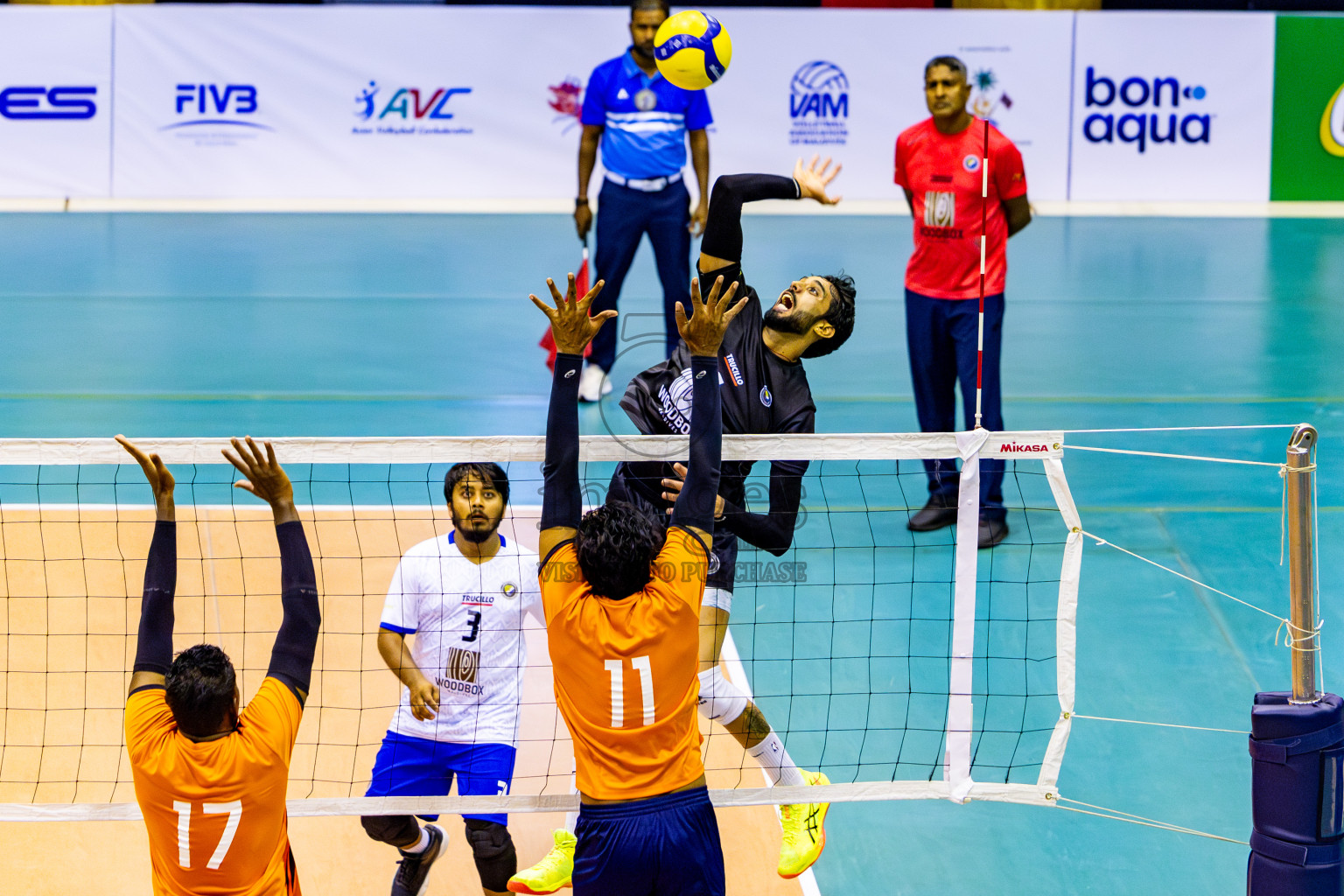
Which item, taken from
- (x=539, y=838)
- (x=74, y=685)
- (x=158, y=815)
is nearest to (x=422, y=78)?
(x=74, y=685)

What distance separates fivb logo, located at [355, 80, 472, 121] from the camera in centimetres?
1477

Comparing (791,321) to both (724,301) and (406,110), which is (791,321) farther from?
(406,110)

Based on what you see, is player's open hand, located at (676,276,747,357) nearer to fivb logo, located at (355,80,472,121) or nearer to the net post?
the net post

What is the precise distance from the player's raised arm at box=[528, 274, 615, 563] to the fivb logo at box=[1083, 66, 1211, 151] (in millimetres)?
12554

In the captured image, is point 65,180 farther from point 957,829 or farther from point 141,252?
point 957,829

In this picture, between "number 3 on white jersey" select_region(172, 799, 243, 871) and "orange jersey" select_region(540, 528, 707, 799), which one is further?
"orange jersey" select_region(540, 528, 707, 799)

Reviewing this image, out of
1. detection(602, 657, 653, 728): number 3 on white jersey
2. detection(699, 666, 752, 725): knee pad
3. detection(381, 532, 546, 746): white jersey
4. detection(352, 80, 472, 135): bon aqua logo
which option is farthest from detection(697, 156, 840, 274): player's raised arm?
detection(352, 80, 472, 135): bon aqua logo

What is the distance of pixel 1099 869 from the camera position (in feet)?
16.2

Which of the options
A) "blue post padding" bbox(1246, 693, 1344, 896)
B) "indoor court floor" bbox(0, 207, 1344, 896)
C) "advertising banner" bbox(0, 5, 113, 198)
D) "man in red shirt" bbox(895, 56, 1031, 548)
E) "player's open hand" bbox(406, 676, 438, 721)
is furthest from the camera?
"advertising banner" bbox(0, 5, 113, 198)

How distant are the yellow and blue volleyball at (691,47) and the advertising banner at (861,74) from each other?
7.94 metres

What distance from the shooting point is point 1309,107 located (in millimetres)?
14953

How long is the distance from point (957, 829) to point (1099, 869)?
0.54 meters

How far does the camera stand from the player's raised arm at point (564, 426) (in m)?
3.71

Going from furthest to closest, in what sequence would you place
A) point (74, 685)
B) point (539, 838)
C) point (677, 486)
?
point (74, 685)
point (539, 838)
point (677, 486)
